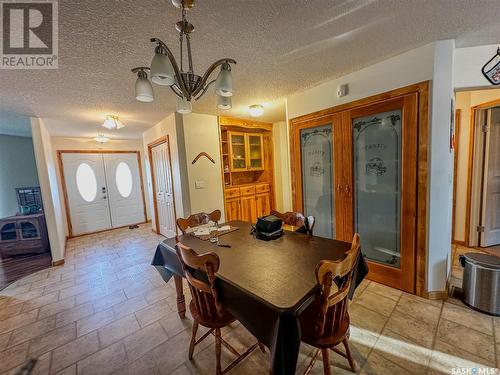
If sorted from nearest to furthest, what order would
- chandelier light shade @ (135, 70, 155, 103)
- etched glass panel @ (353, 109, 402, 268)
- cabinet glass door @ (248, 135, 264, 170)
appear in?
chandelier light shade @ (135, 70, 155, 103) < etched glass panel @ (353, 109, 402, 268) < cabinet glass door @ (248, 135, 264, 170)

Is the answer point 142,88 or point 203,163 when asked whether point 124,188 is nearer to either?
point 203,163

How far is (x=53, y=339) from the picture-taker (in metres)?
1.88

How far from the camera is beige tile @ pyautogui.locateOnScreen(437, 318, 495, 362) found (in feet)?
4.95

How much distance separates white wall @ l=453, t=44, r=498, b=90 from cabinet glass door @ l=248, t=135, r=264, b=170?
3.32 metres

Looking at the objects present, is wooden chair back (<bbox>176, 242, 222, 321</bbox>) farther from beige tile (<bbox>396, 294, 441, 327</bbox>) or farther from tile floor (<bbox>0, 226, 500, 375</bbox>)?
beige tile (<bbox>396, 294, 441, 327</bbox>)

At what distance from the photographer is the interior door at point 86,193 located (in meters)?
5.00

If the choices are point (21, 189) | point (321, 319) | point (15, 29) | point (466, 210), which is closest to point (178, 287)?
point (321, 319)

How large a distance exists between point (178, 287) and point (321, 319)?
139 centimetres

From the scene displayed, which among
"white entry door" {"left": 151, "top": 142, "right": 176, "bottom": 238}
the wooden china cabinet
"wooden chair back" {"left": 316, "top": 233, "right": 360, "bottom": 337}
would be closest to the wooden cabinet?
the wooden china cabinet

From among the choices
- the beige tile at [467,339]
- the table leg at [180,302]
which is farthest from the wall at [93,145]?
the beige tile at [467,339]

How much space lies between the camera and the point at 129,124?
164 inches

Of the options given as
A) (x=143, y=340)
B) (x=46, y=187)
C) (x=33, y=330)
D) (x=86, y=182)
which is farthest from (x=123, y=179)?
(x=143, y=340)

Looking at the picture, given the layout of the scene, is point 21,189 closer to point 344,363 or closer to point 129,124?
point 129,124

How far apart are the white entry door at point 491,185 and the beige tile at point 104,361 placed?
468 cm
